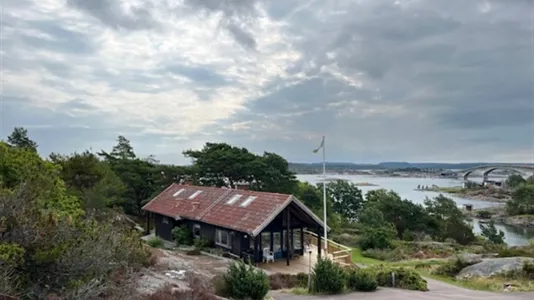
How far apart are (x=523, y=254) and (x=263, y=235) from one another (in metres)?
15.6

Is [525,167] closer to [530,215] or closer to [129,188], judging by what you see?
[530,215]

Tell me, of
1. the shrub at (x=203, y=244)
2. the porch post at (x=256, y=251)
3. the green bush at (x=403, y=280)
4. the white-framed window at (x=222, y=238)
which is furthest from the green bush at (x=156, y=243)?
the green bush at (x=403, y=280)

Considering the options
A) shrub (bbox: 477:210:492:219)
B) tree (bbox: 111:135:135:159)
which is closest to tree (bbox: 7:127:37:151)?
tree (bbox: 111:135:135:159)

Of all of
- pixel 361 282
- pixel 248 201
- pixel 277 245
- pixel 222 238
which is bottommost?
pixel 361 282

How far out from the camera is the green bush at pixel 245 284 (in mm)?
13070

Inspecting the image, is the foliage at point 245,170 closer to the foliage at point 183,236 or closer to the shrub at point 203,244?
the foliage at point 183,236

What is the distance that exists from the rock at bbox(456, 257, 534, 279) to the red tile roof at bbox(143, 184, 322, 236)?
7.83 metres

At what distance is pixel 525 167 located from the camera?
4454 inches

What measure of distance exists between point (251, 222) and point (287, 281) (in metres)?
4.56

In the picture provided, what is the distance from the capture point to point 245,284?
516 inches

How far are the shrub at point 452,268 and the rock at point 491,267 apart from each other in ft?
1.11

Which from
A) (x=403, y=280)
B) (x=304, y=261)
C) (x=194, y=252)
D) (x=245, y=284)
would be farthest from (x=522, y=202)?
(x=245, y=284)

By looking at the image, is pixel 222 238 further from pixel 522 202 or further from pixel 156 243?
pixel 522 202


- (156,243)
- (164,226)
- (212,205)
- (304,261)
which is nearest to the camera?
(304,261)
